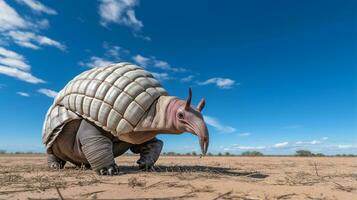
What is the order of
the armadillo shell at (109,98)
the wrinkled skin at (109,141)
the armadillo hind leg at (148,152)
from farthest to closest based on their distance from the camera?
the armadillo hind leg at (148,152)
the armadillo shell at (109,98)
the wrinkled skin at (109,141)

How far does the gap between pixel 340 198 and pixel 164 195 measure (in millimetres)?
2670

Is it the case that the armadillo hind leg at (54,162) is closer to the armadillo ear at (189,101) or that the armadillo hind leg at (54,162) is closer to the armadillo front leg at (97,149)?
the armadillo front leg at (97,149)

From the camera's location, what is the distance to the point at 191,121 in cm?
800

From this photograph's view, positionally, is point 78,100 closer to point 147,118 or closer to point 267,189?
point 147,118

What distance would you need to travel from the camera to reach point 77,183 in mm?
6426

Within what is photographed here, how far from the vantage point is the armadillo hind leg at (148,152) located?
9.73 m

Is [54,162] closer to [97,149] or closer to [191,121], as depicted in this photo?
[97,149]

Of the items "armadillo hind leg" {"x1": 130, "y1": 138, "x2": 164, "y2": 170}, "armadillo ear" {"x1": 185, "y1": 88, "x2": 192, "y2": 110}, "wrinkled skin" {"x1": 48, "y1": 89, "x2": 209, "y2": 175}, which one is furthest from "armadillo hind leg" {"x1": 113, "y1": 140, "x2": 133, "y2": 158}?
"armadillo ear" {"x1": 185, "y1": 88, "x2": 192, "y2": 110}

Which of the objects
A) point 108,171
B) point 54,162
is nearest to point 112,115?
point 108,171

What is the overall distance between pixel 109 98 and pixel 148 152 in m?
2.22

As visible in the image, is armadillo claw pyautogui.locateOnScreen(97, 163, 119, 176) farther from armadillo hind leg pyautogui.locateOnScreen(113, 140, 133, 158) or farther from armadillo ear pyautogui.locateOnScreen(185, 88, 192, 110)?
armadillo ear pyautogui.locateOnScreen(185, 88, 192, 110)

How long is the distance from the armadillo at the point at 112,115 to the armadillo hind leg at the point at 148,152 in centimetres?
11

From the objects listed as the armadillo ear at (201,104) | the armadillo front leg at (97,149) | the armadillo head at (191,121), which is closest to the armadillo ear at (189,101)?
the armadillo head at (191,121)

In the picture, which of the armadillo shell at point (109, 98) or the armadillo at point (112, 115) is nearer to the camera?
the armadillo at point (112, 115)
